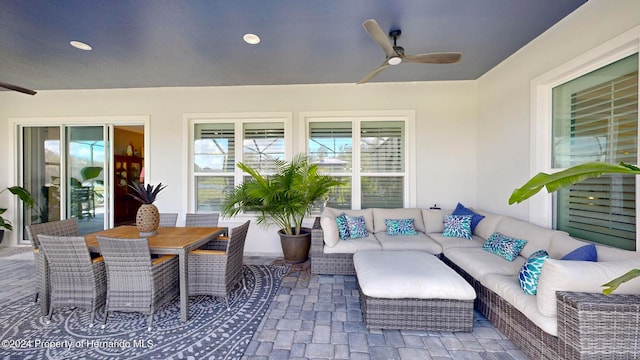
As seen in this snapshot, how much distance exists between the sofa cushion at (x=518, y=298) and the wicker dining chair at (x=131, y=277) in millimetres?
2917

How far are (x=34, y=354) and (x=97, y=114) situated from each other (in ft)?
13.5

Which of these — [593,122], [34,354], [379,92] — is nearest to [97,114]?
[34,354]

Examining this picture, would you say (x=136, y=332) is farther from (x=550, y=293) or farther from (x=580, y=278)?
(x=580, y=278)

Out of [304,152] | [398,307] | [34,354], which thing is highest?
[304,152]

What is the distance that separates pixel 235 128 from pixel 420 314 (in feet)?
12.8

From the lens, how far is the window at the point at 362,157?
4.39 meters

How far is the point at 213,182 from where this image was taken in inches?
181

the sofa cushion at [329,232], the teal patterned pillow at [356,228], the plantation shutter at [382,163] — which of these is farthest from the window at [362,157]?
the sofa cushion at [329,232]

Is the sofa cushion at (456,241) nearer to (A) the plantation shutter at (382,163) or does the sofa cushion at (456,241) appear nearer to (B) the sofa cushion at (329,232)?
(A) the plantation shutter at (382,163)

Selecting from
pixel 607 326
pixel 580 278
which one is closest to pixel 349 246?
pixel 580 278

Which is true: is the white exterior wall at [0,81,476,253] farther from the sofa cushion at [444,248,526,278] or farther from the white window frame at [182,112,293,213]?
the sofa cushion at [444,248,526,278]

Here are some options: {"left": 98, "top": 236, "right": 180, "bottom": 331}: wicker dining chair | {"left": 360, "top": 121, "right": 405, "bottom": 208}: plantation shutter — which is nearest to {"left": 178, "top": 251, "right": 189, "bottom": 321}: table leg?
{"left": 98, "top": 236, "right": 180, "bottom": 331}: wicker dining chair

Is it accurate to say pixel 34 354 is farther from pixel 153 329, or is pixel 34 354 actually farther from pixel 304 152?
pixel 304 152

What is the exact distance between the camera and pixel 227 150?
4578mm
